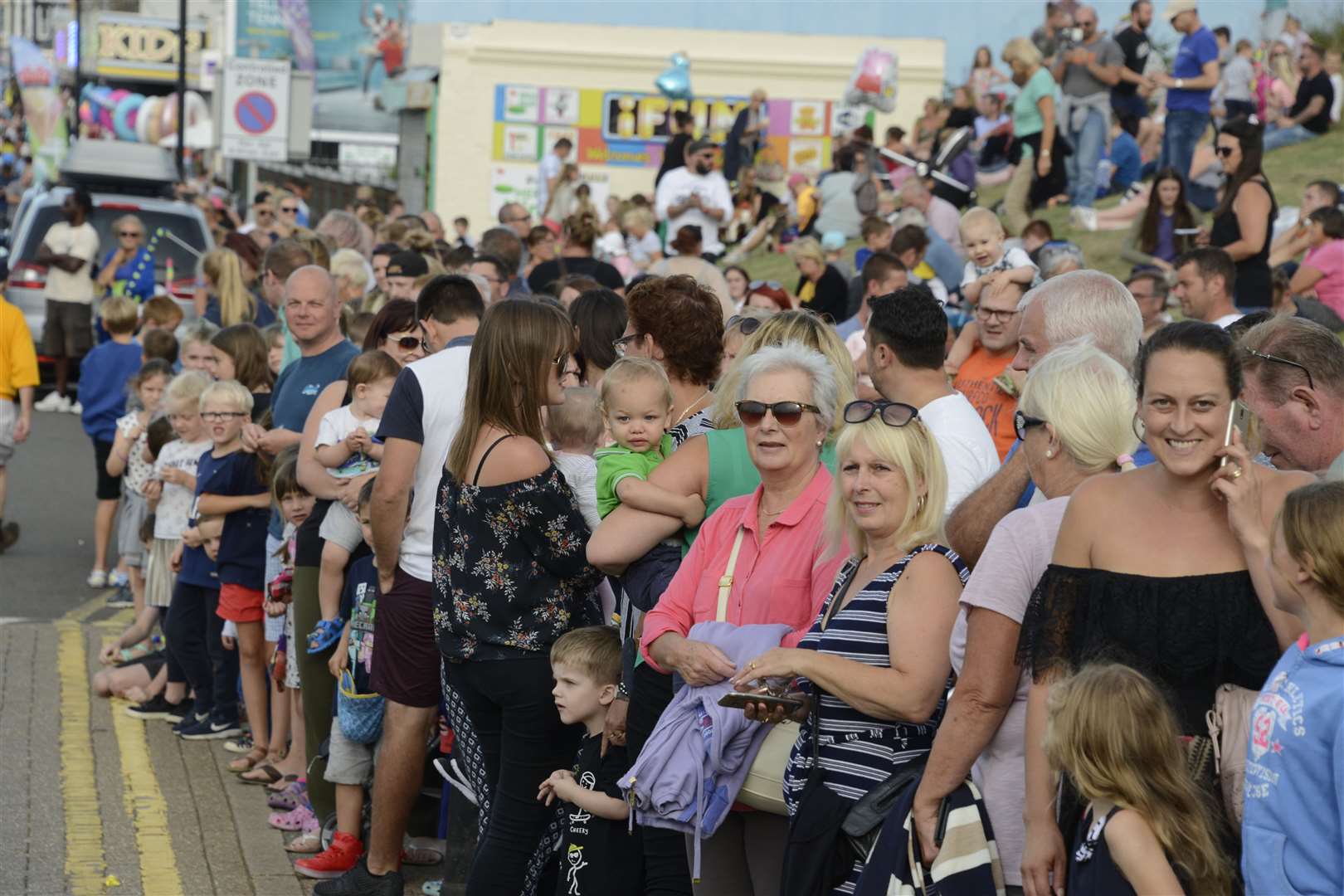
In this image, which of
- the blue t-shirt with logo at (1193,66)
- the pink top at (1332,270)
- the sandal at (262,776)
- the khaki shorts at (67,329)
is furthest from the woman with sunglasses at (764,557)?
the khaki shorts at (67,329)

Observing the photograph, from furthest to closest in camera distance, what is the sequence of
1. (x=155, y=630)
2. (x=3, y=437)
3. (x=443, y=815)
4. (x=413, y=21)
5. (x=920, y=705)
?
(x=413, y=21) < (x=3, y=437) < (x=155, y=630) < (x=443, y=815) < (x=920, y=705)

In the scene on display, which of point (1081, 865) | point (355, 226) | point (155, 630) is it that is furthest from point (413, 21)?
point (1081, 865)

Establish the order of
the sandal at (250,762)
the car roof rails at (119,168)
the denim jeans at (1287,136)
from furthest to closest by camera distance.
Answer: the car roof rails at (119,168)
the denim jeans at (1287,136)
the sandal at (250,762)

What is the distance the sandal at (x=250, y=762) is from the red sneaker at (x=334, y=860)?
1462mm

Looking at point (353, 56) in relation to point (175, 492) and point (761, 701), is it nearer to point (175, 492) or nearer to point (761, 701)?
point (175, 492)

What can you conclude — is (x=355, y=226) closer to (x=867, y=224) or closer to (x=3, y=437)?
(x=3, y=437)

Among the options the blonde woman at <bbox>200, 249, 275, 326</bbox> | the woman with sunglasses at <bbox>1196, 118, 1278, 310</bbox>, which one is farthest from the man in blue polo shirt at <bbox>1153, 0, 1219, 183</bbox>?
the blonde woman at <bbox>200, 249, 275, 326</bbox>

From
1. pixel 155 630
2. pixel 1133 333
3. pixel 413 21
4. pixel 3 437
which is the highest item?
pixel 413 21

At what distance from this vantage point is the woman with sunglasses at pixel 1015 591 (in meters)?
3.51

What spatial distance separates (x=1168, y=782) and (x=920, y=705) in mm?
727

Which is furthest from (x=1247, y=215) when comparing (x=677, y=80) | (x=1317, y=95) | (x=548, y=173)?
(x=677, y=80)

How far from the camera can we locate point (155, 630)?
10250mm

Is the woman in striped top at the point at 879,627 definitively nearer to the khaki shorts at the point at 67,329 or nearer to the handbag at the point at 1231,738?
the handbag at the point at 1231,738

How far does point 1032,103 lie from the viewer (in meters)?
16.6
